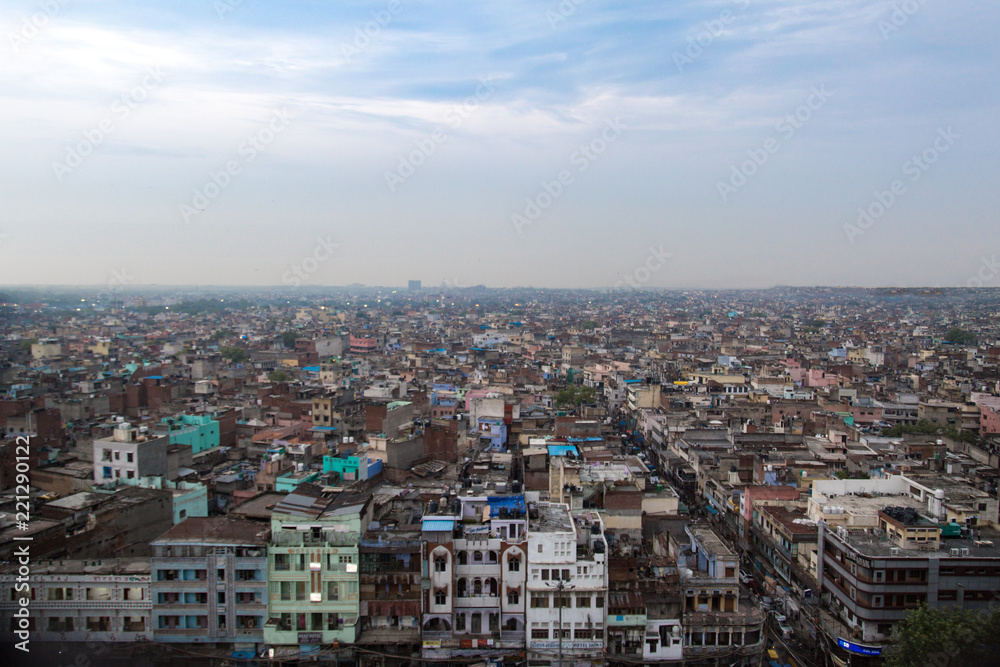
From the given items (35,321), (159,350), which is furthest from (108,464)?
(35,321)

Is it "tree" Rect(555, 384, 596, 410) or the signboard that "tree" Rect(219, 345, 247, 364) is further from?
the signboard

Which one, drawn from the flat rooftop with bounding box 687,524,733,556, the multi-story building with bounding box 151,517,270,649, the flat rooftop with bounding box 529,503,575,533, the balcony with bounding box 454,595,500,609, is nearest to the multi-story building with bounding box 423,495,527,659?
the balcony with bounding box 454,595,500,609

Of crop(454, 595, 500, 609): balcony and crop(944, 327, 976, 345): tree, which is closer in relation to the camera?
crop(454, 595, 500, 609): balcony

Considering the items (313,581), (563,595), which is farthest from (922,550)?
(313,581)

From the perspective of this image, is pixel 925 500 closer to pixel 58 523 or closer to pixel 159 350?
pixel 58 523

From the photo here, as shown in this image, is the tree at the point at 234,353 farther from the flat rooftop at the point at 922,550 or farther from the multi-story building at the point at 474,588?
the flat rooftop at the point at 922,550

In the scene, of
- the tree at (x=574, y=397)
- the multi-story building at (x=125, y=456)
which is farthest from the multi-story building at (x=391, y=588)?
the tree at (x=574, y=397)
